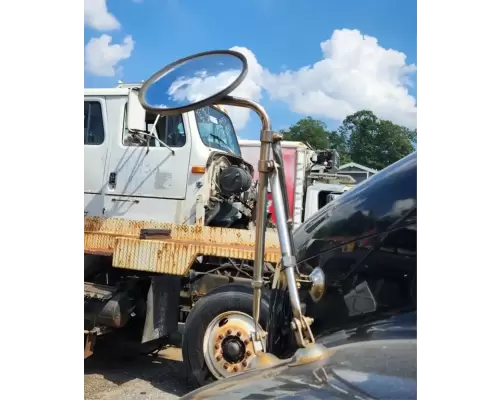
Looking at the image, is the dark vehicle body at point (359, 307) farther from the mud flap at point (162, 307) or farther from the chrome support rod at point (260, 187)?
the mud flap at point (162, 307)

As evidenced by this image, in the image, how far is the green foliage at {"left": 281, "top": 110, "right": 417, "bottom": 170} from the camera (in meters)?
1.05

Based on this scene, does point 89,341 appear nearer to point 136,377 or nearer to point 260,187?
point 136,377

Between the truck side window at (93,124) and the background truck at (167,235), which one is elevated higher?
the truck side window at (93,124)

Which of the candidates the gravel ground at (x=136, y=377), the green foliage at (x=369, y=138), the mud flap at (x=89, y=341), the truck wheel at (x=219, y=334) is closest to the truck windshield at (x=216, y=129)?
the green foliage at (x=369, y=138)

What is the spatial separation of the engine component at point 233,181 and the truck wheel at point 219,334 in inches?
31.7

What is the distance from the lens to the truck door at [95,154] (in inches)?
134

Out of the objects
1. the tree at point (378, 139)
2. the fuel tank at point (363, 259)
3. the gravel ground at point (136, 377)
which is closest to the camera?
the fuel tank at point (363, 259)

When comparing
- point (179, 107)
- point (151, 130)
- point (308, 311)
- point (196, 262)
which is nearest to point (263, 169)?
point (179, 107)

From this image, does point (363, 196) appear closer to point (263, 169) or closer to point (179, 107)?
point (263, 169)

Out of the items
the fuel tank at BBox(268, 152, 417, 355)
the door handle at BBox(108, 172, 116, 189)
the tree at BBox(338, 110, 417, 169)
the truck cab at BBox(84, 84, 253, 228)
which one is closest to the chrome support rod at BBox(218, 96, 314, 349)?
the fuel tank at BBox(268, 152, 417, 355)

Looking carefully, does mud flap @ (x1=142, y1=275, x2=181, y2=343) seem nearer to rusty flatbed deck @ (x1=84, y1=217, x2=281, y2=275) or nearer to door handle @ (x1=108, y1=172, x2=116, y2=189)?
rusty flatbed deck @ (x1=84, y1=217, x2=281, y2=275)

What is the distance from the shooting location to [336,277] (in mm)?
882
